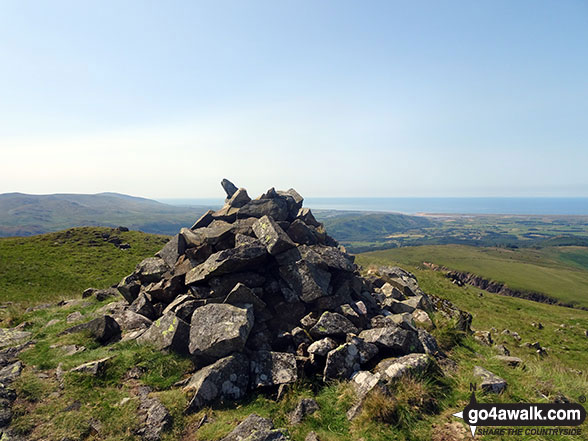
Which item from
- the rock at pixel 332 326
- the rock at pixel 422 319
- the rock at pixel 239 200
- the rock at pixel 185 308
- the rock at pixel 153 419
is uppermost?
the rock at pixel 239 200

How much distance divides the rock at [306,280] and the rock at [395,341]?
3.26 metres

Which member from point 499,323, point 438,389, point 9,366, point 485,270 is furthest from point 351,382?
point 485,270

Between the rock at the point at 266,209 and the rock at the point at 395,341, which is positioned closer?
the rock at the point at 395,341

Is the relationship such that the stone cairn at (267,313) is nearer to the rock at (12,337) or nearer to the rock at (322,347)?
the rock at (322,347)

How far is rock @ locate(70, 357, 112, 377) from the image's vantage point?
10.9 m

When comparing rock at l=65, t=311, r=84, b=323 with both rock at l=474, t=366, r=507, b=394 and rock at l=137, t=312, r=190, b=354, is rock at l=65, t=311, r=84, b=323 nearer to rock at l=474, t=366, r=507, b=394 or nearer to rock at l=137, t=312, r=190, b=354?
rock at l=137, t=312, r=190, b=354

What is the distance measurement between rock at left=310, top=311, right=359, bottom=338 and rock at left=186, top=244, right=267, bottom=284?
15.9ft

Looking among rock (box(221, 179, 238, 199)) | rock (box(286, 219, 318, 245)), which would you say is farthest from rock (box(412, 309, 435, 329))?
rock (box(221, 179, 238, 199))

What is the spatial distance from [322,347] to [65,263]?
68.0 meters

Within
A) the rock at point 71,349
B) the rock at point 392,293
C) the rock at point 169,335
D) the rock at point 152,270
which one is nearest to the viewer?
the rock at point 169,335

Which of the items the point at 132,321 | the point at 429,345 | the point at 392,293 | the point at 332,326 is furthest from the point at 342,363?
the point at 132,321

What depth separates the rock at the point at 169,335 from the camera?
12387 mm

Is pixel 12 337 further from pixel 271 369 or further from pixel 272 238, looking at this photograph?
pixel 272 238

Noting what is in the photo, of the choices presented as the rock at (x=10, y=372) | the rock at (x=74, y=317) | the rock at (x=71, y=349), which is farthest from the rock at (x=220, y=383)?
the rock at (x=74, y=317)
